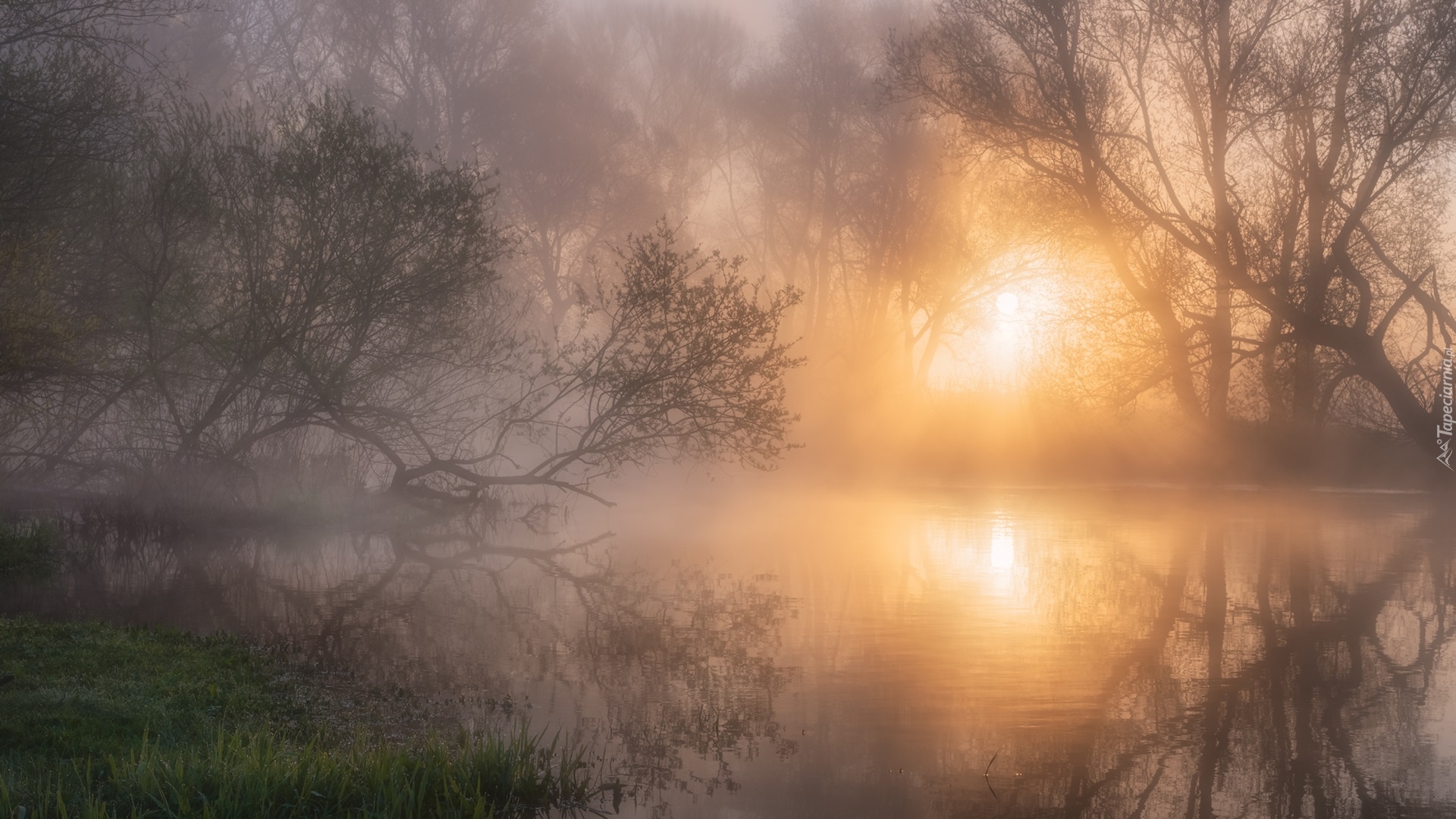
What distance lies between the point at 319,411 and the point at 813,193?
25509 mm

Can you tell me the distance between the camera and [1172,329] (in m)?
25.8

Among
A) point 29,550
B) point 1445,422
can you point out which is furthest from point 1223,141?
point 29,550

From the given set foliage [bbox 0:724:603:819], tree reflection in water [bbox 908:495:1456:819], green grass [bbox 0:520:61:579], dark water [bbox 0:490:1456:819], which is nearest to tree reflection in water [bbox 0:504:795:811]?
dark water [bbox 0:490:1456:819]

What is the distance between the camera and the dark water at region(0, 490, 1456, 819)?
25.0 ft

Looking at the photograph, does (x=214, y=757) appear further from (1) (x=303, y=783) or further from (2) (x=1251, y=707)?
(2) (x=1251, y=707)

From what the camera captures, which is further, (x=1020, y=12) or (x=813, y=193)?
(x=813, y=193)

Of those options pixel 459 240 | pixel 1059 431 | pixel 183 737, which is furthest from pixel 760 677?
pixel 1059 431

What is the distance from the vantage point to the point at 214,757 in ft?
21.4

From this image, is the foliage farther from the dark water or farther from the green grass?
the green grass

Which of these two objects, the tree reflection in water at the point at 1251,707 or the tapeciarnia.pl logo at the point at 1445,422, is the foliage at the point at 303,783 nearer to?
the tree reflection in water at the point at 1251,707

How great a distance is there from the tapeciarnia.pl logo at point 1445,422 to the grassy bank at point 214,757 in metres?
22.7

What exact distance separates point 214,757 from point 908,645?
6.56 meters

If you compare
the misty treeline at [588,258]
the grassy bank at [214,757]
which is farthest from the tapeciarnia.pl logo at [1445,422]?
the grassy bank at [214,757]

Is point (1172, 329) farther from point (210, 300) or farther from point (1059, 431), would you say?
point (210, 300)
